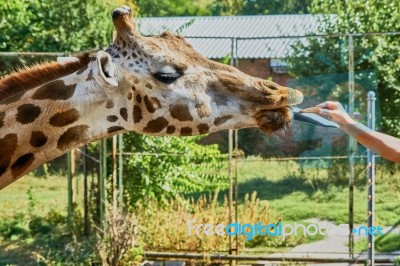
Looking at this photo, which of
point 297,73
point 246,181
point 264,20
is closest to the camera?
point 297,73

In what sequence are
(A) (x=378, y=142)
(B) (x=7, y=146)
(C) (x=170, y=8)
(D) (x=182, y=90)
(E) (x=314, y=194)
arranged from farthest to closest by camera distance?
(C) (x=170, y=8), (E) (x=314, y=194), (D) (x=182, y=90), (B) (x=7, y=146), (A) (x=378, y=142)

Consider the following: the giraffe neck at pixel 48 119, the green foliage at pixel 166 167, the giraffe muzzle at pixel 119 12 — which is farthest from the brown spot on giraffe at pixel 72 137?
the green foliage at pixel 166 167

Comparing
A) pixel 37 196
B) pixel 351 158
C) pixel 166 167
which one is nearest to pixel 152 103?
pixel 351 158

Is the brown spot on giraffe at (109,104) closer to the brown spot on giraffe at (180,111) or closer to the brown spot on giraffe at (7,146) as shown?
the brown spot on giraffe at (180,111)

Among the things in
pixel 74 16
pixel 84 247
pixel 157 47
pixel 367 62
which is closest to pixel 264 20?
pixel 74 16

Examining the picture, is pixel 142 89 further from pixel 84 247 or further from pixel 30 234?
pixel 30 234

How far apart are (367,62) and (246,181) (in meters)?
3.25

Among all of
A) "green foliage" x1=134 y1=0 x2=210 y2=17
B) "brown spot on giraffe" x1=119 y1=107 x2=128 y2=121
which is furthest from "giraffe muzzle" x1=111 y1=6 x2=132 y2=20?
"green foliage" x1=134 y1=0 x2=210 y2=17

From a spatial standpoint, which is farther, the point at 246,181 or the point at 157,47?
the point at 246,181

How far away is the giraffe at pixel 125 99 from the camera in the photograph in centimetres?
463

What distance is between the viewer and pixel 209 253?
10.6 metres

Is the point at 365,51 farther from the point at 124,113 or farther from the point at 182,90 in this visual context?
the point at 124,113

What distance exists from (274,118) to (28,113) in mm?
1294

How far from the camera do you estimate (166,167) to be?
11430mm
